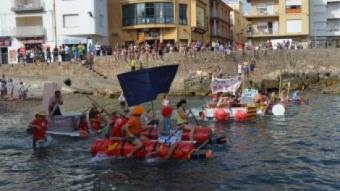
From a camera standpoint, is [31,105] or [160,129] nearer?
[160,129]

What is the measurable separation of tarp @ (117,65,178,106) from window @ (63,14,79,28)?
49.8 m

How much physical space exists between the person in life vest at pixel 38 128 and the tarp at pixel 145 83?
3920 mm

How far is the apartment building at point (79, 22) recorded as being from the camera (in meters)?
69.4

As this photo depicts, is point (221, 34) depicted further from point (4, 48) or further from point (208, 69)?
point (4, 48)

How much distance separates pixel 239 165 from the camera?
772 inches

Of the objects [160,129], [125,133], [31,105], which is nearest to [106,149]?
[125,133]

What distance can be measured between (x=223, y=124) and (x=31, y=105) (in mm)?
19592

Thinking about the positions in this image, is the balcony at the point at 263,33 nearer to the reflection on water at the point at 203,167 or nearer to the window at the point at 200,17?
the window at the point at 200,17

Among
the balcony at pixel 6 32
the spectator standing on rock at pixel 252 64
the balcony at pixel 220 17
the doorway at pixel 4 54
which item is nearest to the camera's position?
the spectator standing on rock at pixel 252 64

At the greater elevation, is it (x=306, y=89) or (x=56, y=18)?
(x=56, y=18)

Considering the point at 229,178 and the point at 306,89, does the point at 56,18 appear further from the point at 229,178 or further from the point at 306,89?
the point at 229,178

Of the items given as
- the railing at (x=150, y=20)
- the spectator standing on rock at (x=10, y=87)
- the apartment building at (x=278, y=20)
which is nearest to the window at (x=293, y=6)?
the apartment building at (x=278, y=20)

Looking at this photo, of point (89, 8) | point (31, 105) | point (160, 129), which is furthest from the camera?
point (89, 8)

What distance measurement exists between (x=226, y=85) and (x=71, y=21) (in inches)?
1607
